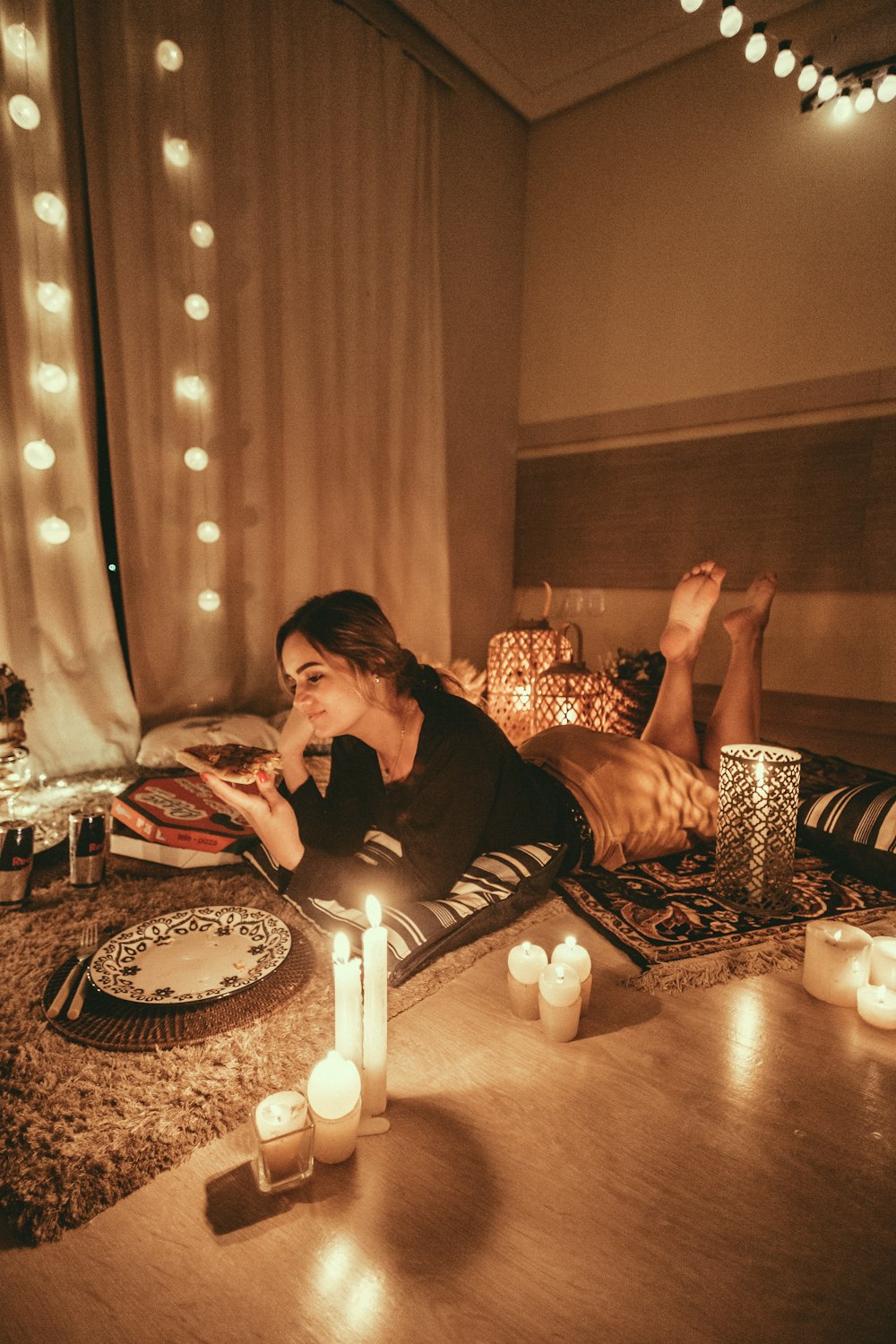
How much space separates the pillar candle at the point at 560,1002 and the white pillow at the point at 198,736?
1.34 m

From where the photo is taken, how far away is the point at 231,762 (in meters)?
1.52

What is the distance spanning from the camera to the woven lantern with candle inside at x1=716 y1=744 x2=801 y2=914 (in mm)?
1402

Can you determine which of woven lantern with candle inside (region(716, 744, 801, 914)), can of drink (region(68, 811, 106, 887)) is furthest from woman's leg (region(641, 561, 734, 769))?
can of drink (region(68, 811, 106, 887))

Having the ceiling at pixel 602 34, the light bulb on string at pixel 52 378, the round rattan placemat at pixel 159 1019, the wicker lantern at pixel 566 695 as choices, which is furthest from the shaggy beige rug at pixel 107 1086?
the ceiling at pixel 602 34

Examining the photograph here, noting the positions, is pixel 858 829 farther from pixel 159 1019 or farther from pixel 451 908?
pixel 159 1019

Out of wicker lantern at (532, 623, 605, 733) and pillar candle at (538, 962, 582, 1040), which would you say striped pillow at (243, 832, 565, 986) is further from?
wicker lantern at (532, 623, 605, 733)

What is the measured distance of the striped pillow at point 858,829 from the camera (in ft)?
5.13

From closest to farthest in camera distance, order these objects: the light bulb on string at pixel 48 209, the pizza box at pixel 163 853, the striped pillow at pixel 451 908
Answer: the striped pillow at pixel 451 908 → the pizza box at pixel 163 853 → the light bulb on string at pixel 48 209

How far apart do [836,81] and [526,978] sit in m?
3.40

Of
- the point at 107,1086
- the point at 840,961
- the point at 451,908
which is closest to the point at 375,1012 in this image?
the point at 107,1086

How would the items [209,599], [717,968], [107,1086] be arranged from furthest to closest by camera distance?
[209,599]
[717,968]
[107,1086]

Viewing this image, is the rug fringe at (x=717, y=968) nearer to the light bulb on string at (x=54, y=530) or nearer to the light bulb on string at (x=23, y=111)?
the light bulb on string at (x=54, y=530)

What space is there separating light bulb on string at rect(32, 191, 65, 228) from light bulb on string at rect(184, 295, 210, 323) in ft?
1.39

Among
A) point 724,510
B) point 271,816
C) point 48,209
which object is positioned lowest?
point 271,816
